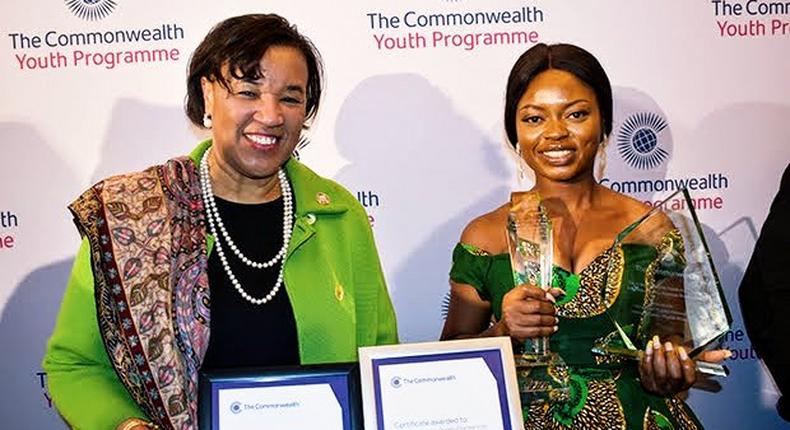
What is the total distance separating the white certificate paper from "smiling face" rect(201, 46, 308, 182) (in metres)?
0.51

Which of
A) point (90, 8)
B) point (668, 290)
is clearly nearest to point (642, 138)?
point (668, 290)

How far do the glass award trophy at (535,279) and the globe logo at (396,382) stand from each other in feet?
1.11

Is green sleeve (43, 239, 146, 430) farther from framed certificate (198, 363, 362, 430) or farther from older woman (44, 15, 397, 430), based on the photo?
framed certificate (198, 363, 362, 430)

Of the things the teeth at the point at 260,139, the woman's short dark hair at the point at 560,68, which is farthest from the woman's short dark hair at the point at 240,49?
the woman's short dark hair at the point at 560,68

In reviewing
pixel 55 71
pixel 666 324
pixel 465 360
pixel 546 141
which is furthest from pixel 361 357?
pixel 55 71

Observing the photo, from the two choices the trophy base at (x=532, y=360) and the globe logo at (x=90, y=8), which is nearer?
the trophy base at (x=532, y=360)

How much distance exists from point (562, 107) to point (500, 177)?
565mm

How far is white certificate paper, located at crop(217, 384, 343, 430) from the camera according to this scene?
1.65 meters

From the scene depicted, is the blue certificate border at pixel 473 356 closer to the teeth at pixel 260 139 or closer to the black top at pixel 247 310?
the black top at pixel 247 310

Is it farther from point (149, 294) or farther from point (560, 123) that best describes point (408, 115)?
point (149, 294)

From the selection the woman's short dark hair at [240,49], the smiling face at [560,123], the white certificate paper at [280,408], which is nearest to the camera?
the white certificate paper at [280,408]

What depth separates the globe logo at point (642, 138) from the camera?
2.75 metres

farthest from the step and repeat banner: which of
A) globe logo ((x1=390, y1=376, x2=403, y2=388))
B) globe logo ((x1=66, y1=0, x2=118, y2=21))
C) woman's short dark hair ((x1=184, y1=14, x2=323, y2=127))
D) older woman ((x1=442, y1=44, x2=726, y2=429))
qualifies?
globe logo ((x1=390, y1=376, x2=403, y2=388))

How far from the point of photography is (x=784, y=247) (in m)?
2.22
